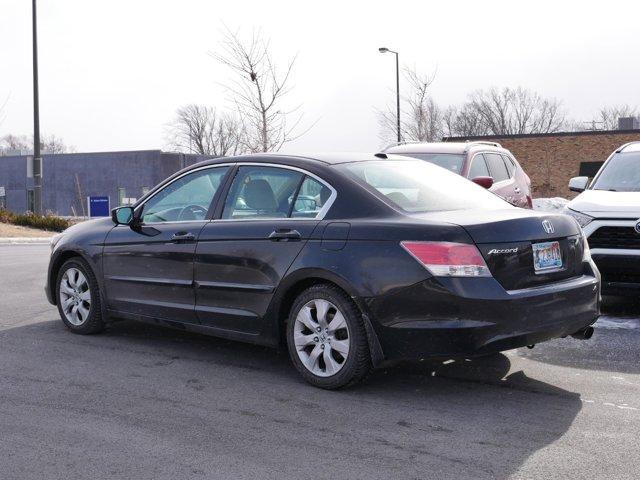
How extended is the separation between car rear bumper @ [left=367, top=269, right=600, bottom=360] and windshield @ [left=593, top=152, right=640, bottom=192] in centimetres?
442

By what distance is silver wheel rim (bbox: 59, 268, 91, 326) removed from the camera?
7414mm


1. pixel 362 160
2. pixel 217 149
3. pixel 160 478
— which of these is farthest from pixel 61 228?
→ pixel 217 149

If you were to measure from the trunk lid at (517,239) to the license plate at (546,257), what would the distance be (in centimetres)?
2

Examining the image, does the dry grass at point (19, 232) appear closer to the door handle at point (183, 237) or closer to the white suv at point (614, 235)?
the door handle at point (183, 237)

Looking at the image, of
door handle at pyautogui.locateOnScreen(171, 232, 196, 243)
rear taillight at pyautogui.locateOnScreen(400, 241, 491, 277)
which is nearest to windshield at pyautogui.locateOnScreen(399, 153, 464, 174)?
door handle at pyautogui.locateOnScreen(171, 232, 196, 243)

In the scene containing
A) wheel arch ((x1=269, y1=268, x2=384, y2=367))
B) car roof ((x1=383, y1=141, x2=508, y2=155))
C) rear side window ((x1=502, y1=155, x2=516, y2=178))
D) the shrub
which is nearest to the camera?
wheel arch ((x1=269, y1=268, x2=384, y2=367))

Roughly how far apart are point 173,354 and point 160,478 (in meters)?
2.75

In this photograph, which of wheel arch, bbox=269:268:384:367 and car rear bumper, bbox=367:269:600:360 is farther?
wheel arch, bbox=269:268:384:367

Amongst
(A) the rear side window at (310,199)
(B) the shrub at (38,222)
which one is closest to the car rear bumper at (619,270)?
(A) the rear side window at (310,199)

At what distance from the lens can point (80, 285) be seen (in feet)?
24.5

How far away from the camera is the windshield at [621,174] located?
9273 mm

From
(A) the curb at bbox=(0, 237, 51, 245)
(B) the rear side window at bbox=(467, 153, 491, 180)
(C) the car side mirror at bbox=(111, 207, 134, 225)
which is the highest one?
(B) the rear side window at bbox=(467, 153, 491, 180)

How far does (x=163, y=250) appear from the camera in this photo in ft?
21.7

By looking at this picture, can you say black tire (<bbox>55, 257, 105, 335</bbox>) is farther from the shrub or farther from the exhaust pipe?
the shrub
